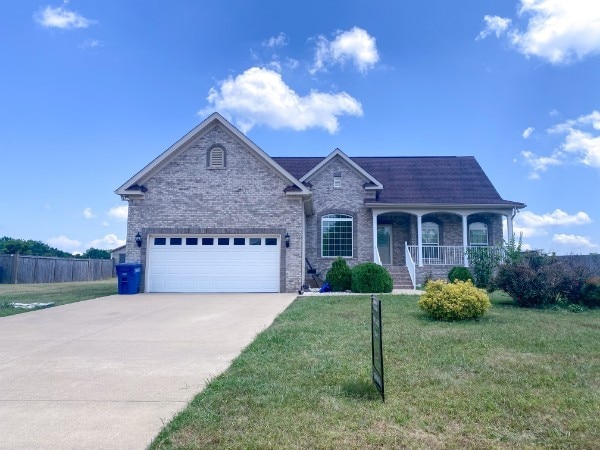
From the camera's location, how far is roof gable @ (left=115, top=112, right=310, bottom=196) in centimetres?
1553

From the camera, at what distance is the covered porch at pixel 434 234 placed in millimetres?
18750

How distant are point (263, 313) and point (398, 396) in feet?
20.4

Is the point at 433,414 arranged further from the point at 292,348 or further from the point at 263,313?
the point at 263,313

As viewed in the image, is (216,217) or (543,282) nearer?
(543,282)

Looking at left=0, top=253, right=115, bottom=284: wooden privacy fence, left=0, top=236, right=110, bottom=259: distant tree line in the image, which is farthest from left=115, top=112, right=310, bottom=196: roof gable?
left=0, top=236, right=110, bottom=259: distant tree line

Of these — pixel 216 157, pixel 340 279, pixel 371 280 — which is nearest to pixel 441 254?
pixel 371 280

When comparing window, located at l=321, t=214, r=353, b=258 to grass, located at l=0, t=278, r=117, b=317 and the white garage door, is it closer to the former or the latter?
the white garage door

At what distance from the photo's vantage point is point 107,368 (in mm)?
5188

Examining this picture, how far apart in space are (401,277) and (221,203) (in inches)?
345

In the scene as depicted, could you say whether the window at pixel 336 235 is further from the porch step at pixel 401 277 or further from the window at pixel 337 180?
the porch step at pixel 401 277

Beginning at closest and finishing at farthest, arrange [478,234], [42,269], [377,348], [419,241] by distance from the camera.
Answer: [377,348]
[419,241]
[478,234]
[42,269]

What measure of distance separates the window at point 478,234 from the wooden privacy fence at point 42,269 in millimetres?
24789

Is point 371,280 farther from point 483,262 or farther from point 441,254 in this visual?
point 441,254

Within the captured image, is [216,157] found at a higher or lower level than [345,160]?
lower
